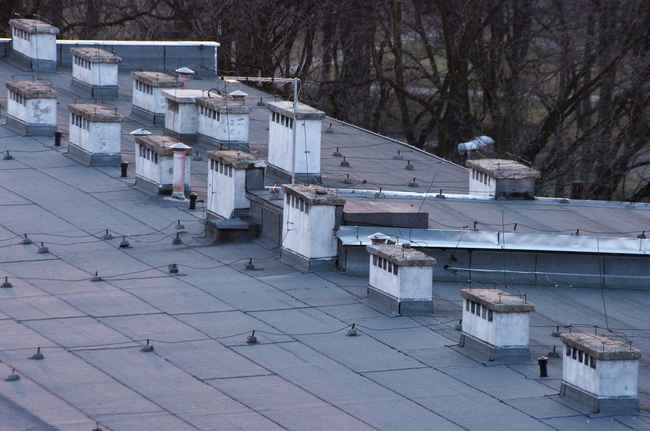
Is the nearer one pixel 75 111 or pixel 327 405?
pixel 327 405

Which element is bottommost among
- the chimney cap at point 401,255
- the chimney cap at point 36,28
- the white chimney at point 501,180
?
the chimney cap at point 401,255

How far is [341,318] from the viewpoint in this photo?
2653cm

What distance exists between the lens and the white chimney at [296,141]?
110 ft

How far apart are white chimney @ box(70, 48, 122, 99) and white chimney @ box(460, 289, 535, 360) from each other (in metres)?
18.9

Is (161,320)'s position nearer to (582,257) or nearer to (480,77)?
(582,257)

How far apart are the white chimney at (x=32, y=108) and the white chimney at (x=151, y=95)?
2601mm

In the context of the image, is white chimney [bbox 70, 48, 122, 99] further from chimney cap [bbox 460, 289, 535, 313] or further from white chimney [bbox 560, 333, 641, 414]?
white chimney [bbox 560, 333, 641, 414]

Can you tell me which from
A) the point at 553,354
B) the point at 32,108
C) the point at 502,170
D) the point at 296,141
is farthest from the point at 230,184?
the point at 553,354

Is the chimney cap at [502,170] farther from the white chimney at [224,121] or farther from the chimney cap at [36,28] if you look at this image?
the chimney cap at [36,28]

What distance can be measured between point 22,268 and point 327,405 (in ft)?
25.5

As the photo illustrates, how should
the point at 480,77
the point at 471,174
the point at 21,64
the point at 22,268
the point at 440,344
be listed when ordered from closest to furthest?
the point at 440,344
the point at 22,268
the point at 471,174
the point at 21,64
the point at 480,77

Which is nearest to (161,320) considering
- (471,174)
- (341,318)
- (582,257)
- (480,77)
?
(341,318)

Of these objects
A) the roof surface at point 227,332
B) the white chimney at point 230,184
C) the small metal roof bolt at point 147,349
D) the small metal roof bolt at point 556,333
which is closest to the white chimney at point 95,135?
the roof surface at point 227,332

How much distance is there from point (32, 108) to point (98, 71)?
4.82 meters
